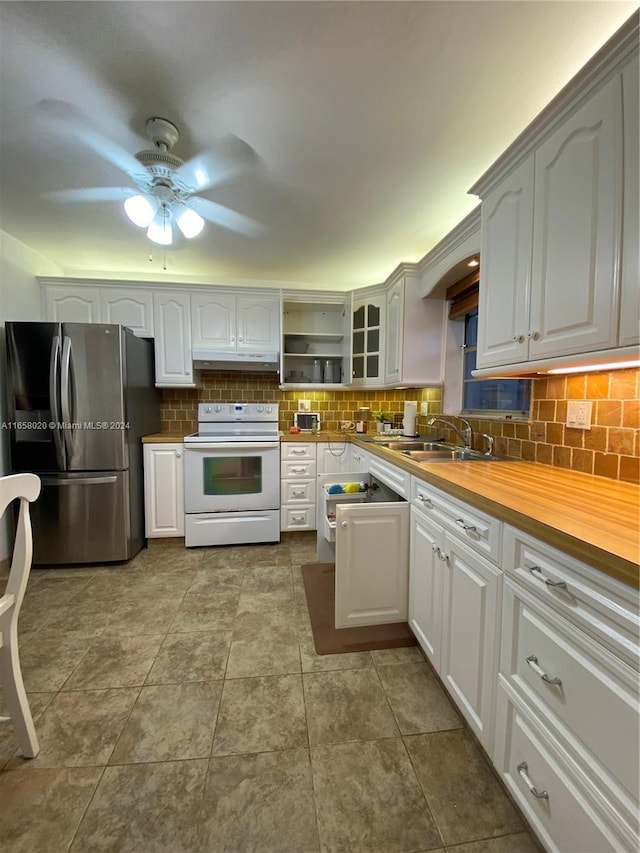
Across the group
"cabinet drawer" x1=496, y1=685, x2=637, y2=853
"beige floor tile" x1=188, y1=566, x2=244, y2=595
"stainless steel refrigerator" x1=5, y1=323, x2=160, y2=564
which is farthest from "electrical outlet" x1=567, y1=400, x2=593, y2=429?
"stainless steel refrigerator" x1=5, y1=323, x2=160, y2=564

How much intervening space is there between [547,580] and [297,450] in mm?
2229

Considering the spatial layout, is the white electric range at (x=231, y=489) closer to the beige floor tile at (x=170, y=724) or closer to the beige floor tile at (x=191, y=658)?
the beige floor tile at (x=191, y=658)

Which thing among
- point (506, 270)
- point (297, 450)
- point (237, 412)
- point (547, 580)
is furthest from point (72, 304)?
point (547, 580)

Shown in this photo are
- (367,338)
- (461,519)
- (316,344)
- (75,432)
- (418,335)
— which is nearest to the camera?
(461,519)

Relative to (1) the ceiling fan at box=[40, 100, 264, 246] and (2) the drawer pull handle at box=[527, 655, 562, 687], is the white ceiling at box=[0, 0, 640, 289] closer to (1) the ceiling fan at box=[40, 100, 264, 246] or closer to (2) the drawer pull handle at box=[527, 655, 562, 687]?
(1) the ceiling fan at box=[40, 100, 264, 246]

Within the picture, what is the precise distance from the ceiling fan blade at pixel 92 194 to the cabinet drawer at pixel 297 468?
6.90 ft

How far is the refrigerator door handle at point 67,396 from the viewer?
2.31 meters

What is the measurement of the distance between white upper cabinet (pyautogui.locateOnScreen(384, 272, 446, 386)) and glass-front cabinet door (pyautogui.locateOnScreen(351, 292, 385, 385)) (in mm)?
337

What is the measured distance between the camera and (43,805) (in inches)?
38.7

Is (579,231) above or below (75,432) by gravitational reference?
above

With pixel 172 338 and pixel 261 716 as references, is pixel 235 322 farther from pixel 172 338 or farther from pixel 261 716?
pixel 261 716

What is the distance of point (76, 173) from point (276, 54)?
1303 millimetres

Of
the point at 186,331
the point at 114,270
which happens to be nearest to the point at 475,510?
the point at 186,331

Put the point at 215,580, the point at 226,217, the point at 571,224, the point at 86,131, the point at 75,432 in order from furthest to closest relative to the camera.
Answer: the point at 75,432
the point at 215,580
the point at 226,217
the point at 86,131
the point at 571,224
